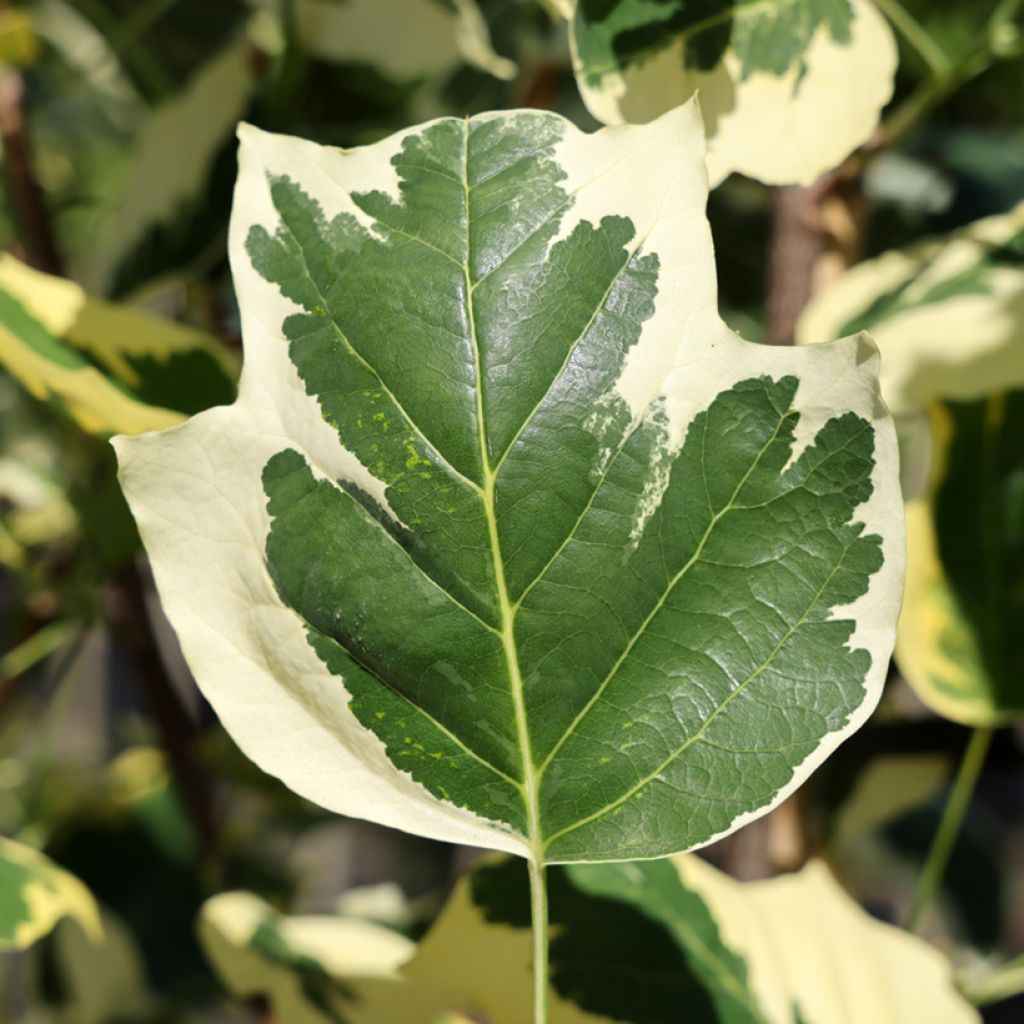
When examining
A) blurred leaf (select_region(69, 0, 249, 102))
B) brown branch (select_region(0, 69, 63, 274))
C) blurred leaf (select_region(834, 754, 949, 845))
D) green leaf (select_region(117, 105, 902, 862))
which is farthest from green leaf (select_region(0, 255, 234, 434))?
blurred leaf (select_region(834, 754, 949, 845))

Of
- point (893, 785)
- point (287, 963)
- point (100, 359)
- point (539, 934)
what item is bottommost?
point (893, 785)

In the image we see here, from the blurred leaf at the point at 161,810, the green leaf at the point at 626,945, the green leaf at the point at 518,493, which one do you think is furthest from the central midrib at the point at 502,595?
the blurred leaf at the point at 161,810

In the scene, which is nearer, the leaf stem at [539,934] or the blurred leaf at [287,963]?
the leaf stem at [539,934]

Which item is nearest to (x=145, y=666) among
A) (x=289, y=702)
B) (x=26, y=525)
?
(x=26, y=525)

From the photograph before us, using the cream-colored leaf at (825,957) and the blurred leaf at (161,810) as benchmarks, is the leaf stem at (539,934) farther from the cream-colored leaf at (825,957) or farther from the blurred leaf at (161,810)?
the blurred leaf at (161,810)

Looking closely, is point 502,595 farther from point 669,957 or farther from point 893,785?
point 893,785

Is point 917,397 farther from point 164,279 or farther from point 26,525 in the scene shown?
point 26,525

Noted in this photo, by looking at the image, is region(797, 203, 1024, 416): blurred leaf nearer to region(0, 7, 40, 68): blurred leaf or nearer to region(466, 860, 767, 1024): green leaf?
region(466, 860, 767, 1024): green leaf

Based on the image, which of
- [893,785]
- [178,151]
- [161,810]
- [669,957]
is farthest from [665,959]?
[161,810]
